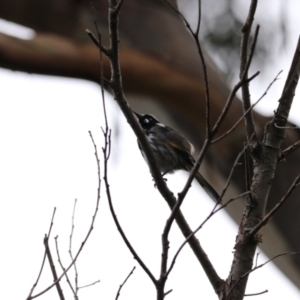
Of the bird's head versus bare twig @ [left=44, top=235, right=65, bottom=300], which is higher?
the bird's head

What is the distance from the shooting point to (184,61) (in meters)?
3.52

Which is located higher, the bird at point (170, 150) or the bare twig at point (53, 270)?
the bird at point (170, 150)

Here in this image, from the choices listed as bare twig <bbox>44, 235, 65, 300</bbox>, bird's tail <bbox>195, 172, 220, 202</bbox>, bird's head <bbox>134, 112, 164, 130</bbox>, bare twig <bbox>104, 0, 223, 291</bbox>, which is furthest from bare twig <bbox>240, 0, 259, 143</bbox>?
bird's head <bbox>134, 112, 164, 130</bbox>

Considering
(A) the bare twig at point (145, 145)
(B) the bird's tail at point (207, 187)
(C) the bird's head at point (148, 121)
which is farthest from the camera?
(C) the bird's head at point (148, 121)

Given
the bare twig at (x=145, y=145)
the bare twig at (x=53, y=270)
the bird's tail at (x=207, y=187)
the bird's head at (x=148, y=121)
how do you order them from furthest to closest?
the bird's head at (x=148, y=121), the bird's tail at (x=207, y=187), the bare twig at (x=53, y=270), the bare twig at (x=145, y=145)

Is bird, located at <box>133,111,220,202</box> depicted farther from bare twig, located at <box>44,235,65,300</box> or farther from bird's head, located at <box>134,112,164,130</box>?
bare twig, located at <box>44,235,65,300</box>

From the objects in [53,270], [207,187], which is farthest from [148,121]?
[53,270]

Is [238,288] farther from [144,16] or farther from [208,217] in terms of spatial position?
[144,16]

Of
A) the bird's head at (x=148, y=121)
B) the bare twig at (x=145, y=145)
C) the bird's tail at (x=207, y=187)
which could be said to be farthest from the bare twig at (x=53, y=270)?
the bird's head at (x=148, y=121)

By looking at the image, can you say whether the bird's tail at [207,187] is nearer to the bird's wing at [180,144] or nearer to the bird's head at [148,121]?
the bird's wing at [180,144]

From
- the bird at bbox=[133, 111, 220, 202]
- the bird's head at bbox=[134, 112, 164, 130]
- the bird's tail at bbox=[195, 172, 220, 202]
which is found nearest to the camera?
the bird's tail at bbox=[195, 172, 220, 202]

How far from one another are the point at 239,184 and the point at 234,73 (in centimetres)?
153

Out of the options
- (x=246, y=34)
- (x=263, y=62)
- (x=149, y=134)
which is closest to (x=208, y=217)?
(x=246, y=34)

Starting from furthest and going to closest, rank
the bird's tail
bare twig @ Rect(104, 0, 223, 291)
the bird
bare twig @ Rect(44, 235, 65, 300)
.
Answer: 1. the bird
2. the bird's tail
3. bare twig @ Rect(44, 235, 65, 300)
4. bare twig @ Rect(104, 0, 223, 291)
